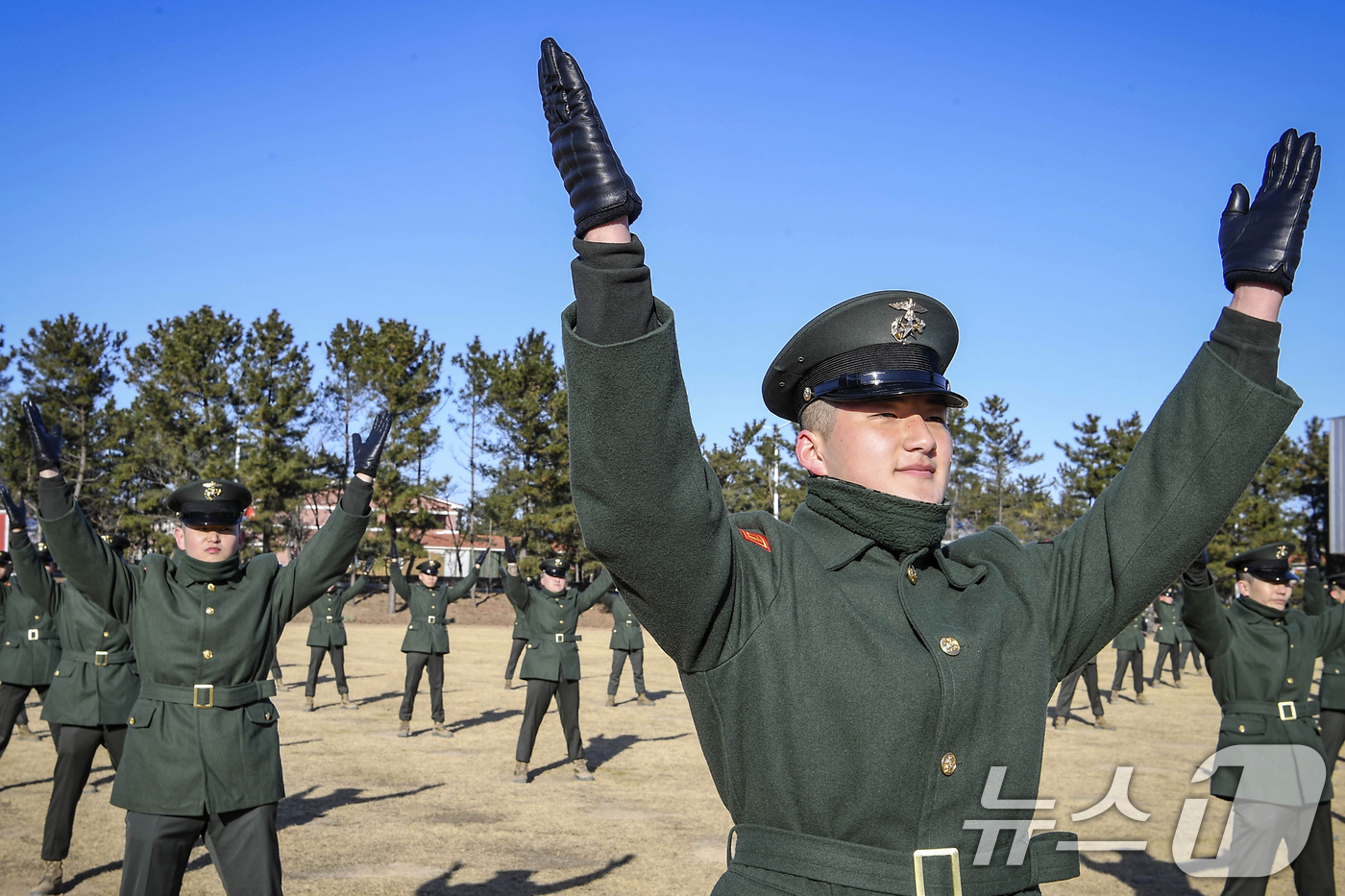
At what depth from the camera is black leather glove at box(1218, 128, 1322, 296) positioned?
6.51 feet

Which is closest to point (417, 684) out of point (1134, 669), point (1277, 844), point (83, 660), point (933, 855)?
point (83, 660)

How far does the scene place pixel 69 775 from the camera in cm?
780

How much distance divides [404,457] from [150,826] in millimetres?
41571

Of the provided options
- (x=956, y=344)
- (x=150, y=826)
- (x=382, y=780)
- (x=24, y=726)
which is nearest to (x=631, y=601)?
(x=956, y=344)

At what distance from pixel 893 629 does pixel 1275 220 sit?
41.0 inches

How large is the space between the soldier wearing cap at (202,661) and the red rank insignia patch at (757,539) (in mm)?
4105

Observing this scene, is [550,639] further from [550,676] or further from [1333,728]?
[1333,728]

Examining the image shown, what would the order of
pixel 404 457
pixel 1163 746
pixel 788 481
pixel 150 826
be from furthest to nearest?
pixel 788 481
pixel 404 457
pixel 1163 746
pixel 150 826

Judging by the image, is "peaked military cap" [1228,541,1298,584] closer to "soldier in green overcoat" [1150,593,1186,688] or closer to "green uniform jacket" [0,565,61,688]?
"green uniform jacket" [0,565,61,688]

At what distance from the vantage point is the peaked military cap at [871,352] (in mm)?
2143

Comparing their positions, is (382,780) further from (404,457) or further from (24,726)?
(404,457)

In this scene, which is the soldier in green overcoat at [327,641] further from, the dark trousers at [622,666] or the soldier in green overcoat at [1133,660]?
the soldier in green overcoat at [1133,660]

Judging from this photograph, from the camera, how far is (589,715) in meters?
17.5

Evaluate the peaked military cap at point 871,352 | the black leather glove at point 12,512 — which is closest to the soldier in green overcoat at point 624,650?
the black leather glove at point 12,512
